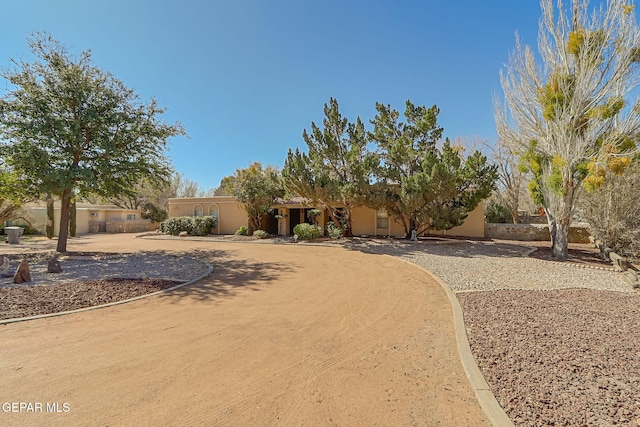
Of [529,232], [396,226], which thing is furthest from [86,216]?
[529,232]

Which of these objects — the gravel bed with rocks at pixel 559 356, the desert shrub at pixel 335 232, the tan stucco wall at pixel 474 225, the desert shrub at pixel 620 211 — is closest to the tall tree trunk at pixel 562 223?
the desert shrub at pixel 620 211

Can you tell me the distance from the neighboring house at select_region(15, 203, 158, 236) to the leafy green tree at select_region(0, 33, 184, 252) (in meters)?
15.3

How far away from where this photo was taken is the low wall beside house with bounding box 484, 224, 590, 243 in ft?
51.8

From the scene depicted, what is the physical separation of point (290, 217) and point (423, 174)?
1032 centimetres

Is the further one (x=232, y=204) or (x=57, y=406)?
(x=232, y=204)

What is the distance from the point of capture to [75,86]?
408 inches

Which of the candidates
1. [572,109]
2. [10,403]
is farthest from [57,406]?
[572,109]

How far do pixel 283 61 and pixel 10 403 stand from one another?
13.5m

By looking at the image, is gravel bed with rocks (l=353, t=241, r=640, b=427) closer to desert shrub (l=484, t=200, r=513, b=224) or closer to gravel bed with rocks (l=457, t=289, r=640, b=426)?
gravel bed with rocks (l=457, t=289, r=640, b=426)

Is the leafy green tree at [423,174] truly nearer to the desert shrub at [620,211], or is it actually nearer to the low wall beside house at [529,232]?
the desert shrub at [620,211]

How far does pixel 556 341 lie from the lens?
3793 millimetres

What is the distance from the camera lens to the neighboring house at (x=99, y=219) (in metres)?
22.6

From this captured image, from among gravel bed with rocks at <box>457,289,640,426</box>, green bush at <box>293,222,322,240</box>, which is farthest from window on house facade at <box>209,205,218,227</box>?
gravel bed with rocks at <box>457,289,640,426</box>

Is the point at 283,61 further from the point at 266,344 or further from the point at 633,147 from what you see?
the point at 633,147
